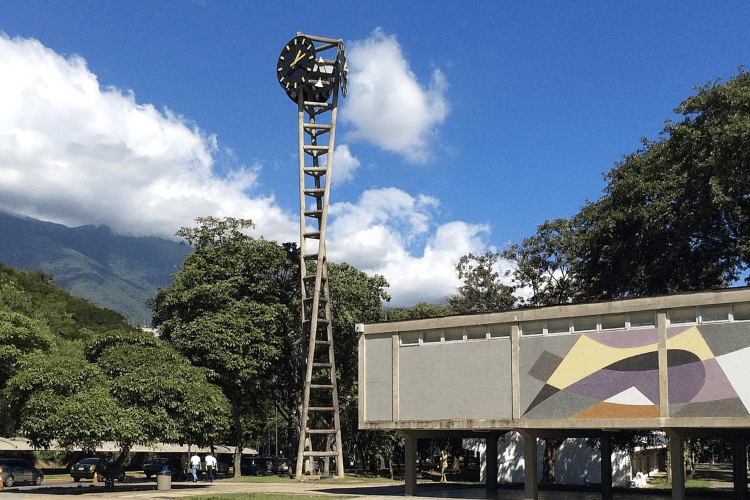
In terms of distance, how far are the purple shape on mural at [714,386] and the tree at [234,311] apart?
2861 centimetres

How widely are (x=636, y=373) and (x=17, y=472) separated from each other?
33.1 meters

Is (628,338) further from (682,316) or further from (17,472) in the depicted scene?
(17,472)

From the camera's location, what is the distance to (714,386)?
27125 mm

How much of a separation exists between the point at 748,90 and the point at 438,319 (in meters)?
17.9

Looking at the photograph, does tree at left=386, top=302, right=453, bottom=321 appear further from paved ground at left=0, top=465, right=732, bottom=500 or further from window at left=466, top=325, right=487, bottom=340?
window at left=466, top=325, right=487, bottom=340

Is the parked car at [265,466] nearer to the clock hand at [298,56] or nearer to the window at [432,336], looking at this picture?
the clock hand at [298,56]

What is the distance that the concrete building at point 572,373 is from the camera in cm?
2725

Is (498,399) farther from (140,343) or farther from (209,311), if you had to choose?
(209,311)

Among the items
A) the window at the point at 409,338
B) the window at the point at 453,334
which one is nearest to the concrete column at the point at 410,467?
the window at the point at 409,338

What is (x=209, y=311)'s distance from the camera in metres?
51.8

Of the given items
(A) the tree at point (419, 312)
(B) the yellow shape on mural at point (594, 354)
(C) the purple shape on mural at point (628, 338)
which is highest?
(A) the tree at point (419, 312)

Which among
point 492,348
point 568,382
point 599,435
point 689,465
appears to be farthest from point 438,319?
point 689,465

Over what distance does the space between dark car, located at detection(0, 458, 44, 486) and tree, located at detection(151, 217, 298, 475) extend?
10284 mm

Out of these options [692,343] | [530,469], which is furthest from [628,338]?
[530,469]
